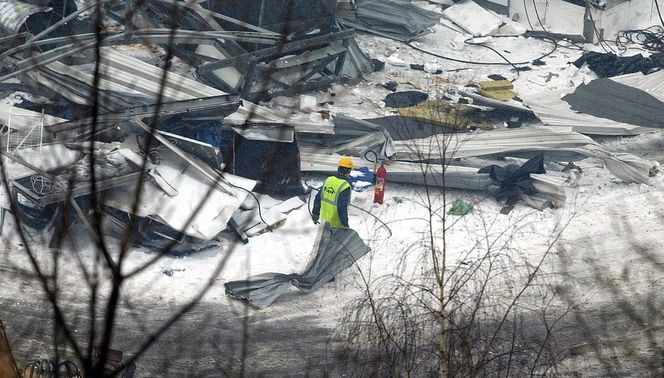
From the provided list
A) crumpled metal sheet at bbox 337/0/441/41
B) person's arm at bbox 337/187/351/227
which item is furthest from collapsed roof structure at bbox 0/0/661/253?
person's arm at bbox 337/187/351/227

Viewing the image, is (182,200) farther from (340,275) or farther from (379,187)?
(379,187)

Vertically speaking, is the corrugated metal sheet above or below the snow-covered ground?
above

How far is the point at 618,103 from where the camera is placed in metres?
15.3

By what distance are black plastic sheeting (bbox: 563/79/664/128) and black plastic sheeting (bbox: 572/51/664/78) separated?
123 centimetres

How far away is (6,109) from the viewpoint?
12.9 metres

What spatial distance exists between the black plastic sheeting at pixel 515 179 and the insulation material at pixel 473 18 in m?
7.06

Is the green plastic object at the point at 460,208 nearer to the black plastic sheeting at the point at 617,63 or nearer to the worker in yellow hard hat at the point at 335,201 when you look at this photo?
the worker in yellow hard hat at the point at 335,201

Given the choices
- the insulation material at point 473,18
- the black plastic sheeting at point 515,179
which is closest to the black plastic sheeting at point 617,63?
the insulation material at point 473,18

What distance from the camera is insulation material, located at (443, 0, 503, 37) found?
63.8 feet

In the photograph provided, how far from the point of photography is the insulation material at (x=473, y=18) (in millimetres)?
19438

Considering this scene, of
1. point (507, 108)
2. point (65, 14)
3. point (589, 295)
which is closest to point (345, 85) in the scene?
point (507, 108)

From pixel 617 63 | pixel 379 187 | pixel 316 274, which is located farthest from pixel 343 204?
pixel 617 63

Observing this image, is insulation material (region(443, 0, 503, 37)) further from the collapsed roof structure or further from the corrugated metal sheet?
the corrugated metal sheet

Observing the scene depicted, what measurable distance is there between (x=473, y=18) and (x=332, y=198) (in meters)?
9.88
